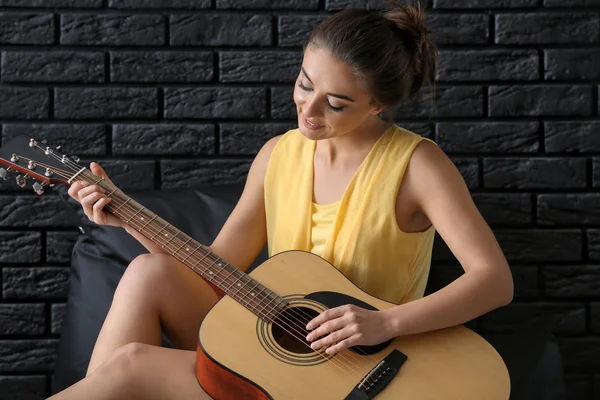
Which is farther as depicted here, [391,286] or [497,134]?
[497,134]

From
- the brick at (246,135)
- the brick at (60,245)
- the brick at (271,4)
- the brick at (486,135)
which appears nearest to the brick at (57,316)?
the brick at (60,245)

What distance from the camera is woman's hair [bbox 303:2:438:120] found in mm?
1631

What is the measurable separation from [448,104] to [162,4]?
2.85 ft

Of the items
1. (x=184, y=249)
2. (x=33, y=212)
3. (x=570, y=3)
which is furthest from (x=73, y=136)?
(x=570, y=3)

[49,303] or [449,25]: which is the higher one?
[449,25]

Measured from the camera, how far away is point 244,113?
2.31 metres

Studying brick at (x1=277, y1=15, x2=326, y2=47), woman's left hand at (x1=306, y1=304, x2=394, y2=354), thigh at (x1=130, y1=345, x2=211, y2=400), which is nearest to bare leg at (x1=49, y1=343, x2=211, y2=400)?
thigh at (x1=130, y1=345, x2=211, y2=400)

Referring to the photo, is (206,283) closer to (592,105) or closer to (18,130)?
(18,130)

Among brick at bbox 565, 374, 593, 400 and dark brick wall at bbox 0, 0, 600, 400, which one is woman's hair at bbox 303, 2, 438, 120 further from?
brick at bbox 565, 374, 593, 400

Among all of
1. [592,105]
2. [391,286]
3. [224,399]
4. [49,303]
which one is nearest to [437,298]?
[391,286]

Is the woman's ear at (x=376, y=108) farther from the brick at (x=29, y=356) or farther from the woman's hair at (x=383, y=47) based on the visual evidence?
the brick at (x=29, y=356)

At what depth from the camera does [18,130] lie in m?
2.28

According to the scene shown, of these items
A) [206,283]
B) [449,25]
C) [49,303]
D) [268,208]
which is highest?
[449,25]

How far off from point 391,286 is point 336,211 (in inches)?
8.0
